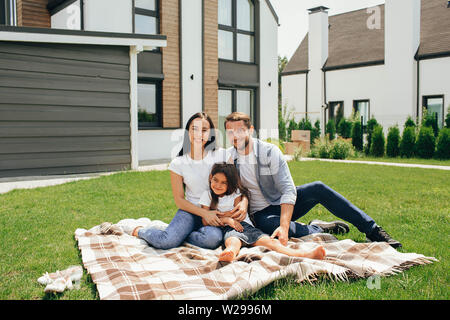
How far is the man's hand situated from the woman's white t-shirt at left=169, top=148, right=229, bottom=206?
31.8 inches

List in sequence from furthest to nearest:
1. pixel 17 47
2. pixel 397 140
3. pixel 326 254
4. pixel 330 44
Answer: pixel 330 44
pixel 397 140
pixel 17 47
pixel 326 254

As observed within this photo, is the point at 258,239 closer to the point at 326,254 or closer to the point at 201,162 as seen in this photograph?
the point at 326,254

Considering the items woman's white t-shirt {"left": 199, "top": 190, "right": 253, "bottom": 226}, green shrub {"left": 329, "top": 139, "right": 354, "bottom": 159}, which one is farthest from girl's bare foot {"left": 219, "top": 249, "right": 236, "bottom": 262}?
green shrub {"left": 329, "top": 139, "right": 354, "bottom": 159}

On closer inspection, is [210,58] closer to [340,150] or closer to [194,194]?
[340,150]

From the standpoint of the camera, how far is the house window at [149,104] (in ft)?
46.4

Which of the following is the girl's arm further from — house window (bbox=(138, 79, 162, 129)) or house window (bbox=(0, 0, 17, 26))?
house window (bbox=(0, 0, 17, 26))

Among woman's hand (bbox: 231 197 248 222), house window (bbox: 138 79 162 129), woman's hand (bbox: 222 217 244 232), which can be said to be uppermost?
house window (bbox: 138 79 162 129)

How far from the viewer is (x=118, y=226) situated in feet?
15.6

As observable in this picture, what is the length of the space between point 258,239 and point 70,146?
7187mm

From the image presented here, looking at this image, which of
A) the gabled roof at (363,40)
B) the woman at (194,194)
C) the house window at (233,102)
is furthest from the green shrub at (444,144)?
the woman at (194,194)

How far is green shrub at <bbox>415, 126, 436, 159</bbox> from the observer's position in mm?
14656

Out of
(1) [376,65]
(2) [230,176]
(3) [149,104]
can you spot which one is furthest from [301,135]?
(2) [230,176]

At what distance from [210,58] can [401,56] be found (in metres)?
8.58

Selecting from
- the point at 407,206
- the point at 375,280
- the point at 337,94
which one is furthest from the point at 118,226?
the point at 337,94
